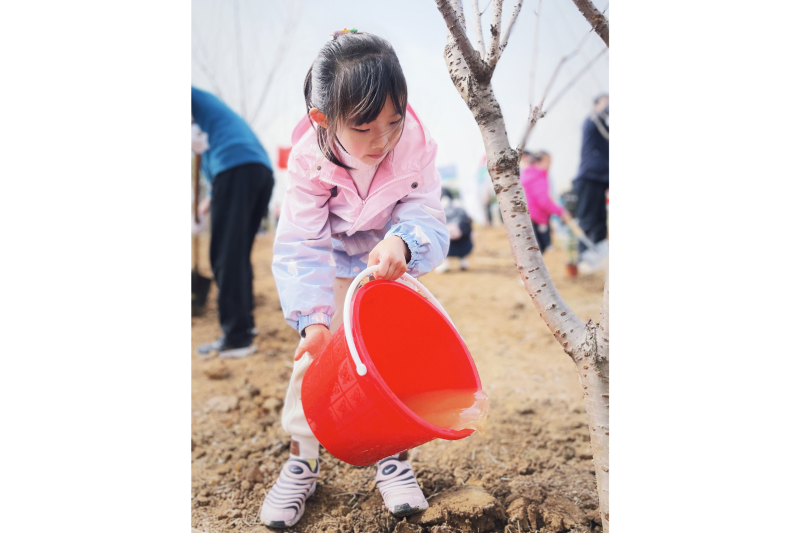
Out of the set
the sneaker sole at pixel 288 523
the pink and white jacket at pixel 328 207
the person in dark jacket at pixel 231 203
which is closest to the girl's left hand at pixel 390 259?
the pink and white jacket at pixel 328 207

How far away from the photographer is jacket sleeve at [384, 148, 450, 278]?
4.07ft

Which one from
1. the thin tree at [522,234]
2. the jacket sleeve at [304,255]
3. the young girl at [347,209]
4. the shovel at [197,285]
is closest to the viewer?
the thin tree at [522,234]

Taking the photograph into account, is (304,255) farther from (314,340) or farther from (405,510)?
(405,510)

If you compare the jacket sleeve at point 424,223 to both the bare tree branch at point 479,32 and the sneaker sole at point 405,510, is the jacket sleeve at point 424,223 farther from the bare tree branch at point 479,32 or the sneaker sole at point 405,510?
the sneaker sole at point 405,510

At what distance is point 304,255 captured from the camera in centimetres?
135

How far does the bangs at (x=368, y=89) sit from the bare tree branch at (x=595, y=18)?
409 millimetres

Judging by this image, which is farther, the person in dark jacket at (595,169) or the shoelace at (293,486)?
the person in dark jacket at (595,169)

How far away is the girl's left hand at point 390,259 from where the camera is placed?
44.9 inches

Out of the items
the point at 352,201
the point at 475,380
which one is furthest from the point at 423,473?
the point at 352,201

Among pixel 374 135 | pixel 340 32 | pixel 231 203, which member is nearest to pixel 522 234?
pixel 374 135
